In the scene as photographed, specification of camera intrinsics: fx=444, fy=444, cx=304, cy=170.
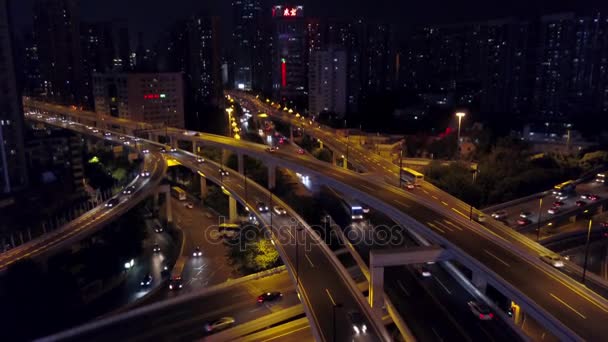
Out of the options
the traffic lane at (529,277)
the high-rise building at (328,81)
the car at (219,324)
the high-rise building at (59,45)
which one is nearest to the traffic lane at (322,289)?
the car at (219,324)

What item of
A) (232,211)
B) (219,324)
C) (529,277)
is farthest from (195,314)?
(232,211)

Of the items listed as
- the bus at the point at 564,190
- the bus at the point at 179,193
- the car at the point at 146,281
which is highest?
the bus at the point at 564,190

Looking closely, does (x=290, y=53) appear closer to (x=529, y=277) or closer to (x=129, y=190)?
(x=129, y=190)

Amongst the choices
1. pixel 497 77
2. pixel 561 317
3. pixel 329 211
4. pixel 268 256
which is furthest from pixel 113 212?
pixel 497 77

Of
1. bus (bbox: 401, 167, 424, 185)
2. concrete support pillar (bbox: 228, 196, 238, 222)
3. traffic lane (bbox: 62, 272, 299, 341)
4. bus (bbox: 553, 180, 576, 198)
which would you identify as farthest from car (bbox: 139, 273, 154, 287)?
bus (bbox: 553, 180, 576, 198)

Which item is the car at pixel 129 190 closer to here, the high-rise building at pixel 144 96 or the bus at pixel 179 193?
the bus at pixel 179 193

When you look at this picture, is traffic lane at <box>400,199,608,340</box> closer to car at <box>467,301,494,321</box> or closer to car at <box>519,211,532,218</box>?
car at <box>467,301,494,321</box>
